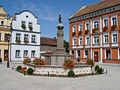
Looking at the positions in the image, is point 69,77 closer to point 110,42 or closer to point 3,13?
point 110,42

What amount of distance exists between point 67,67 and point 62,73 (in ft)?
2.30

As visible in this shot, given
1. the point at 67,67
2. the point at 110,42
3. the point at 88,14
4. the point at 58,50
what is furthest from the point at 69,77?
the point at 88,14

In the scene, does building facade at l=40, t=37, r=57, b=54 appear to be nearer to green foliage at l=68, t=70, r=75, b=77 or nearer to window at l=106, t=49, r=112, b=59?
window at l=106, t=49, r=112, b=59

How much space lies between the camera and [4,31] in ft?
144

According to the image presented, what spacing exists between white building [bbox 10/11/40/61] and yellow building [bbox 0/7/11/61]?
131cm

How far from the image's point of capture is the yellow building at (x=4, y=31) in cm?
4353

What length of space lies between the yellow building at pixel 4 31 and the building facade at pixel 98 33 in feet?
51.3

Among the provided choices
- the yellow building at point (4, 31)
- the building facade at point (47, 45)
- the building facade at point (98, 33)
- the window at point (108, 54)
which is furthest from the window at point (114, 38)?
the yellow building at point (4, 31)

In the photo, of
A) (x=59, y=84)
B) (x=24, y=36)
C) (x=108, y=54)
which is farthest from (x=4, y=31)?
(x=59, y=84)

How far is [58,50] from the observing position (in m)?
23.6

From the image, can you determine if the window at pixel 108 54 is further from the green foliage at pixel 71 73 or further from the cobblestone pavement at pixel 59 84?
the cobblestone pavement at pixel 59 84

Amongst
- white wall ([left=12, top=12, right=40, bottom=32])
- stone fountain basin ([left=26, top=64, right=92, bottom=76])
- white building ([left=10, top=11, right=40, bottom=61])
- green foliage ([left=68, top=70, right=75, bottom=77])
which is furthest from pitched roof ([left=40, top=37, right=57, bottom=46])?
green foliage ([left=68, top=70, right=75, bottom=77])

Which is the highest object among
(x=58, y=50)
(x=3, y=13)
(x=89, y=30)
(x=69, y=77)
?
(x=3, y=13)

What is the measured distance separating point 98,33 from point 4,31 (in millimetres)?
19383
